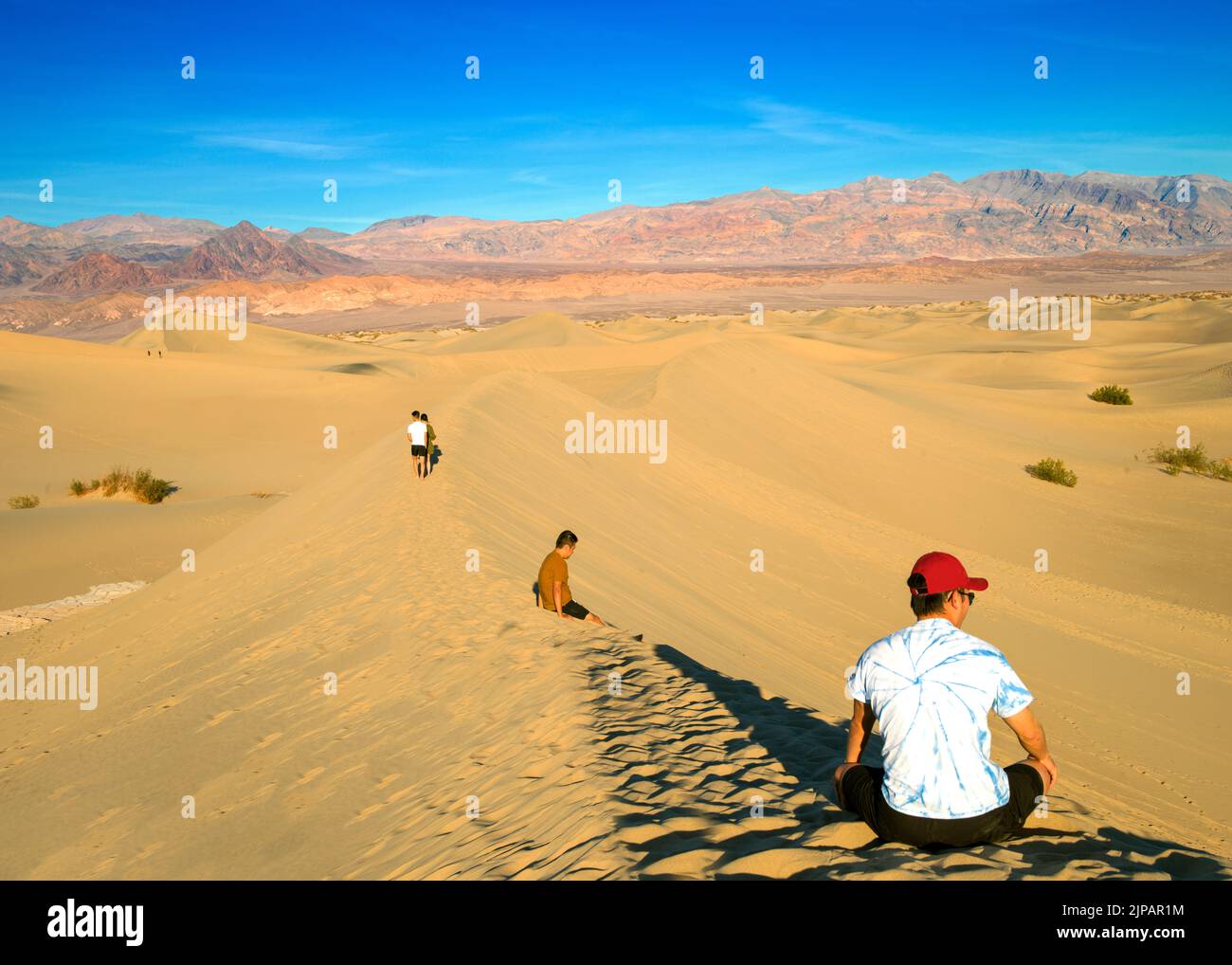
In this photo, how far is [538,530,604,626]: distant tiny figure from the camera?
6.85 m

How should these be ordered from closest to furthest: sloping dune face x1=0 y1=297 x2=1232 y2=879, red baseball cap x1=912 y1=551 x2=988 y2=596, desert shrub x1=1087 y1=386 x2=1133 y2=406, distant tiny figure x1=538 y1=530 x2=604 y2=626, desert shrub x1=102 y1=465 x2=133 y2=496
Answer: red baseball cap x1=912 y1=551 x2=988 y2=596 < sloping dune face x1=0 y1=297 x2=1232 y2=879 < distant tiny figure x1=538 y1=530 x2=604 y2=626 < desert shrub x1=102 y1=465 x2=133 y2=496 < desert shrub x1=1087 y1=386 x2=1133 y2=406

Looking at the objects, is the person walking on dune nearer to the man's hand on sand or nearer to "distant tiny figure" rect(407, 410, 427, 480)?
the man's hand on sand

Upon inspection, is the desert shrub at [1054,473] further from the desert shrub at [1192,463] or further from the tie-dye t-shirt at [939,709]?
the tie-dye t-shirt at [939,709]

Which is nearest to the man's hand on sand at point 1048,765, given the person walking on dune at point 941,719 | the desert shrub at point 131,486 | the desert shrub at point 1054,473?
the person walking on dune at point 941,719

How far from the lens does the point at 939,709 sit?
284 centimetres

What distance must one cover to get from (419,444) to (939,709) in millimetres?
8700

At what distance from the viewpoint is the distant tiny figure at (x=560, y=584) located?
270 inches

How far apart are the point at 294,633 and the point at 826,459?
12.7 metres

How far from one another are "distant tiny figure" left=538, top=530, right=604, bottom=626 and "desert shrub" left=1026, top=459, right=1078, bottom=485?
13.6 metres

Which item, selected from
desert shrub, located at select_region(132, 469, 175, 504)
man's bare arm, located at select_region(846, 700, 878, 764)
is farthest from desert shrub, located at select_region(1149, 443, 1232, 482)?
desert shrub, located at select_region(132, 469, 175, 504)

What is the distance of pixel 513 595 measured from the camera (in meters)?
7.33

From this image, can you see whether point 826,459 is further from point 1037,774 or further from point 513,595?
point 1037,774

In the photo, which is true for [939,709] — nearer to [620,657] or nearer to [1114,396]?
[620,657]

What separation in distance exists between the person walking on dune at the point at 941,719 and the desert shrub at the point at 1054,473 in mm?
15879
